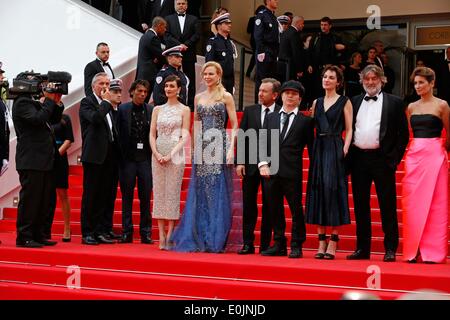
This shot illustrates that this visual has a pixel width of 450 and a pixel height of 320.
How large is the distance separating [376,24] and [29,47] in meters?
7.48

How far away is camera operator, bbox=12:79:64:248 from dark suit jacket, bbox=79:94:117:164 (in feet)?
1.40

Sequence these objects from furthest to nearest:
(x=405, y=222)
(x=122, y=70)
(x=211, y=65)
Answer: (x=122, y=70) < (x=211, y=65) < (x=405, y=222)

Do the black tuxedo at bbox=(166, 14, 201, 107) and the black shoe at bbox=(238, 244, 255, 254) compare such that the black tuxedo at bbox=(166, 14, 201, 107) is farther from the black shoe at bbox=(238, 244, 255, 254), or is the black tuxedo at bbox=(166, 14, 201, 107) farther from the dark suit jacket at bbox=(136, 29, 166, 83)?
the black shoe at bbox=(238, 244, 255, 254)

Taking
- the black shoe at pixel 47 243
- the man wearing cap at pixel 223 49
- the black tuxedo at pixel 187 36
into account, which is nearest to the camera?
the black shoe at pixel 47 243

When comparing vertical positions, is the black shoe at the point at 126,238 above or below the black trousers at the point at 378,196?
below

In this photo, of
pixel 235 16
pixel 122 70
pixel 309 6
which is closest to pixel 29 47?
pixel 122 70

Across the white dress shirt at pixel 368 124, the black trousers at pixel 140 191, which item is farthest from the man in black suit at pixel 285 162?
the black trousers at pixel 140 191

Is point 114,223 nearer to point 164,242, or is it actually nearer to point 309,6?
point 164,242

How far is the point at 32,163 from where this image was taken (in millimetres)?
7242

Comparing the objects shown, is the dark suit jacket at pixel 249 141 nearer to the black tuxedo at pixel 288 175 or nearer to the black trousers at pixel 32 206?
the black tuxedo at pixel 288 175

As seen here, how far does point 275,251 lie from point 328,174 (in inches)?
33.5

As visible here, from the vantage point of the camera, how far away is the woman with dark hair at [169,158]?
7.30 meters

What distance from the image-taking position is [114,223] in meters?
8.70

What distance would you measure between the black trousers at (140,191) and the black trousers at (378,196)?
2.34m
